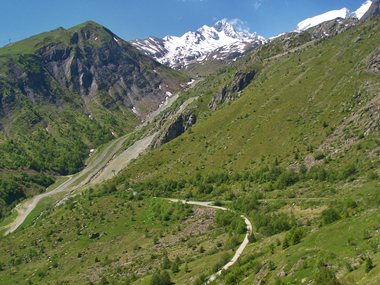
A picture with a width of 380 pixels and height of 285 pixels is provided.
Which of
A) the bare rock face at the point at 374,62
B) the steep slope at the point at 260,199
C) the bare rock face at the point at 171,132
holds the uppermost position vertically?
the bare rock face at the point at 171,132

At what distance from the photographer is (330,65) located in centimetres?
15138

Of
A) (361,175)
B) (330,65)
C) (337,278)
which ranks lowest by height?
(361,175)

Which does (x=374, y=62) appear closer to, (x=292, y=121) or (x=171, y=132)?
(x=292, y=121)

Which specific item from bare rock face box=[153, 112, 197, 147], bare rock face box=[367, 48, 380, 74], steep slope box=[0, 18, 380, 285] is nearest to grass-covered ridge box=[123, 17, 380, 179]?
steep slope box=[0, 18, 380, 285]

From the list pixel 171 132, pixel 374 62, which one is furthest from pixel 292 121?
pixel 171 132

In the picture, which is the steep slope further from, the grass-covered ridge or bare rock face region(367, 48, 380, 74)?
bare rock face region(367, 48, 380, 74)

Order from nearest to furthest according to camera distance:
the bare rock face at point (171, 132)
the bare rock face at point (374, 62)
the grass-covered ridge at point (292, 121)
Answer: the grass-covered ridge at point (292, 121), the bare rock face at point (374, 62), the bare rock face at point (171, 132)

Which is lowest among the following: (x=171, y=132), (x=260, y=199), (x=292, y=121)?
(x=260, y=199)

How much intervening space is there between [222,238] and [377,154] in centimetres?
3531

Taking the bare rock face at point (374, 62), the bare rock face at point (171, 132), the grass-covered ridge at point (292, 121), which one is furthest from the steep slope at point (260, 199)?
the bare rock face at point (171, 132)

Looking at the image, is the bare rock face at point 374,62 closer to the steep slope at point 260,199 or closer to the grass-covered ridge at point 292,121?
the steep slope at point 260,199

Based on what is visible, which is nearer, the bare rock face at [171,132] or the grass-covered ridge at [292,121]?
the grass-covered ridge at [292,121]

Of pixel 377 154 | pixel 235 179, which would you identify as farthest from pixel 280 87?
pixel 377 154

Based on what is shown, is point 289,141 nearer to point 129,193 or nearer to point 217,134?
point 217,134
